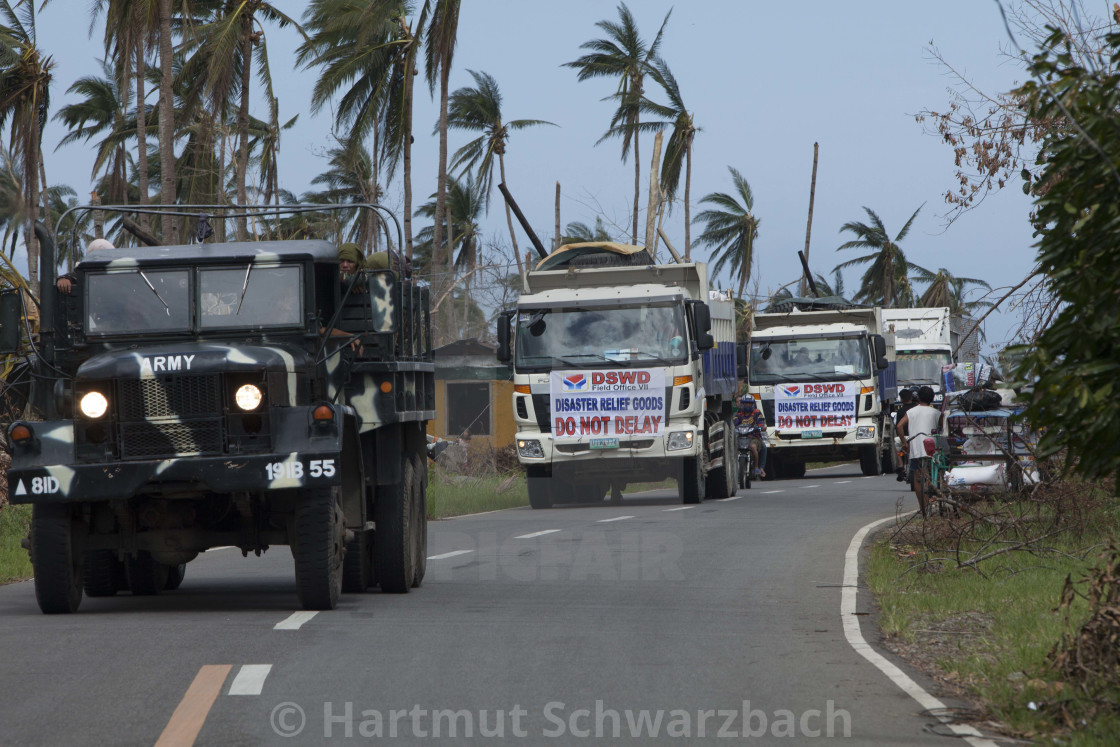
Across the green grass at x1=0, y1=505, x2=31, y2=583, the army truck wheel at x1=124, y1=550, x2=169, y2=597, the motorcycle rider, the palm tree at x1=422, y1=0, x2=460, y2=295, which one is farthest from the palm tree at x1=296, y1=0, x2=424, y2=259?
the army truck wheel at x1=124, y1=550, x2=169, y2=597

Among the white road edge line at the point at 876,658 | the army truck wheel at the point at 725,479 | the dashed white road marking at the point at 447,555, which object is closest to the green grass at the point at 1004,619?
the white road edge line at the point at 876,658

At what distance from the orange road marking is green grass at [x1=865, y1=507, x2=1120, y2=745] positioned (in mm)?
3676

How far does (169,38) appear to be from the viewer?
2788 cm

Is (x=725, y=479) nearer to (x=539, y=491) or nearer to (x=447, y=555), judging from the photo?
(x=539, y=491)

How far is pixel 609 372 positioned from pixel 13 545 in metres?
9.09

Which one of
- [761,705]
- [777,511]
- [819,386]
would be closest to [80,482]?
[761,705]

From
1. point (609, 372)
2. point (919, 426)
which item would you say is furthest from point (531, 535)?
point (609, 372)

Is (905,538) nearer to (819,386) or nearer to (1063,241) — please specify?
(1063,241)

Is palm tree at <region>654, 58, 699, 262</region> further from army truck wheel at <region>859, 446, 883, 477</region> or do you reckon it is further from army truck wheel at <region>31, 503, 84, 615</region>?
army truck wheel at <region>31, 503, 84, 615</region>

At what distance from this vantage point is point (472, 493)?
2750cm

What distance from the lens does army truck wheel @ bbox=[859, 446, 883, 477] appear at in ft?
109

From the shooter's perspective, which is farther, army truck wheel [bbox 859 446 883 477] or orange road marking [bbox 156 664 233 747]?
army truck wheel [bbox 859 446 883 477]

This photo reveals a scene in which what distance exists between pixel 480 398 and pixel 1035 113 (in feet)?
96.7

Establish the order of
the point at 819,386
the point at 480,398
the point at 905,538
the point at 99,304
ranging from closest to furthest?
the point at 99,304, the point at 905,538, the point at 819,386, the point at 480,398
